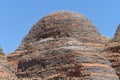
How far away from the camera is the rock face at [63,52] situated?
41.4 meters

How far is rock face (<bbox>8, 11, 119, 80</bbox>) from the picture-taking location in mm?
41375

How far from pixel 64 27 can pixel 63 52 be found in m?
9.29

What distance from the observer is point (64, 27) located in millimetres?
52562

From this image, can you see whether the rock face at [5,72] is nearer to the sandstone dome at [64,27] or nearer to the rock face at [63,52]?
the rock face at [63,52]

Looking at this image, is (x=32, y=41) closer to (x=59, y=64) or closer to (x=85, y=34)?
(x=85, y=34)

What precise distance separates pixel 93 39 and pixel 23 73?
10.4 m

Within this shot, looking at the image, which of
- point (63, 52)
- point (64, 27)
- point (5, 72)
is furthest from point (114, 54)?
point (5, 72)

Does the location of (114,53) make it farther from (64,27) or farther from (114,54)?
(64,27)

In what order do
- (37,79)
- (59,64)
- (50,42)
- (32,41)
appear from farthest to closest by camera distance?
(32,41) < (50,42) < (59,64) < (37,79)

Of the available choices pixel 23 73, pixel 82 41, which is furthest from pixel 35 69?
pixel 82 41

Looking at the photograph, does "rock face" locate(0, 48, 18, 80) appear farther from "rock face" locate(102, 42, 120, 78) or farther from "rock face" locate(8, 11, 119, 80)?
"rock face" locate(102, 42, 120, 78)

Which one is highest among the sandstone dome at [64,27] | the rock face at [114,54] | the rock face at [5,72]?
the sandstone dome at [64,27]

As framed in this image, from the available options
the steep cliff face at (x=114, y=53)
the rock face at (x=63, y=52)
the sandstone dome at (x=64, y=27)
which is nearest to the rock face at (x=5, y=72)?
the rock face at (x=63, y=52)

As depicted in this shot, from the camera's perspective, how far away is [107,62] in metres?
44.0
